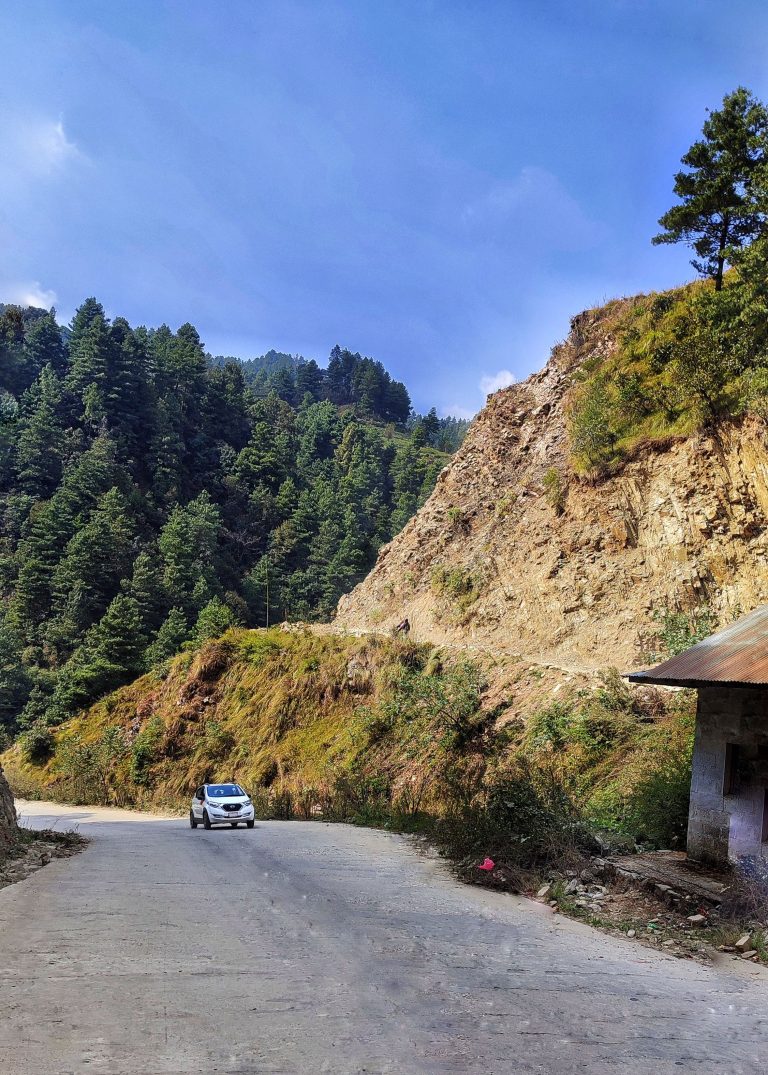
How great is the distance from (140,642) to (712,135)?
4614 cm

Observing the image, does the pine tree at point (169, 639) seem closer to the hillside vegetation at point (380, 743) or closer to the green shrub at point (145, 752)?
the hillside vegetation at point (380, 743)

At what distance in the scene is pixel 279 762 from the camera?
105 ft

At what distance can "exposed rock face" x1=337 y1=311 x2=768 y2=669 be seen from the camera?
23.4 metres

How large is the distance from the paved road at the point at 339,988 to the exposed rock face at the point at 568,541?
51.6 ft

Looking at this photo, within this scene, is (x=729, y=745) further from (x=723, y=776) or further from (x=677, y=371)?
(x=677, y=371)

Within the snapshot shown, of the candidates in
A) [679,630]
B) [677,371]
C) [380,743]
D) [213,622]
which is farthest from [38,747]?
[677,371]

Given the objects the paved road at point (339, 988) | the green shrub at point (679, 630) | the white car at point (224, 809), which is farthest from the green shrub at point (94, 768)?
the paved road at point (339, 988)

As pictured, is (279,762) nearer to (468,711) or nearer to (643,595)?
(468,711)

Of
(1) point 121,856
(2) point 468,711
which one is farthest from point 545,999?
(2) point 468,711

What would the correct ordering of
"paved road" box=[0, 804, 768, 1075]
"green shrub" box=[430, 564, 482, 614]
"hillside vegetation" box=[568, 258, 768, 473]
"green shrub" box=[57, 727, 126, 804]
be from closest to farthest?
"paved road" box=[0, 804, 768, 1075] → "hillside vegetation" box=[568, 258, 768, 473] → "green shrub" box=[430, 564, 482, 614] → "green shrub" box=[57, 727, 126, 804]

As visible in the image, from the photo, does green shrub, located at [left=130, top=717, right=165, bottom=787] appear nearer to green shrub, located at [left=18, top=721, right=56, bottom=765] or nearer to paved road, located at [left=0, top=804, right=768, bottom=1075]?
green shrub, located at [left=18, top=721, right=56, bottom=765]

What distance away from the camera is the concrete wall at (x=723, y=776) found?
34.3 feet

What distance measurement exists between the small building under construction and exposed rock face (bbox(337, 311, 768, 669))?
11805 mm

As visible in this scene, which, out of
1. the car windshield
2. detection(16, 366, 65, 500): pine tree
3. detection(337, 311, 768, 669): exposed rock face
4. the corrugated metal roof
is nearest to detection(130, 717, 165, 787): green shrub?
detection(337, 311, 768, 669): exposed rock face
